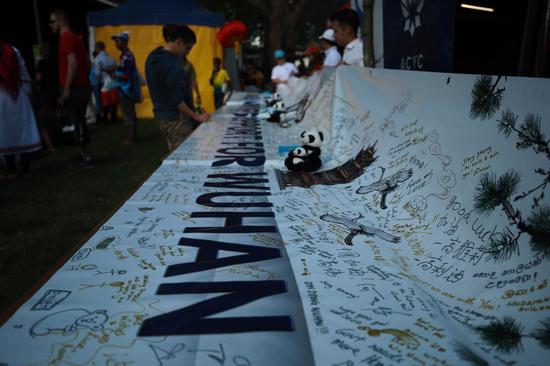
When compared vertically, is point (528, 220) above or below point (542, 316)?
above

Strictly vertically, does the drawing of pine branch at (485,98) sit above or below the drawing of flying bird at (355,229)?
above

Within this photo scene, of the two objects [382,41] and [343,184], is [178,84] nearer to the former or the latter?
[382,41]

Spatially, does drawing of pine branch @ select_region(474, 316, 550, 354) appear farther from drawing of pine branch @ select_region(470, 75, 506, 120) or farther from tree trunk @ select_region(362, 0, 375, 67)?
tree trunk @ select_region(362, 0, 375, 67)

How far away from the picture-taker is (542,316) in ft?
3.09

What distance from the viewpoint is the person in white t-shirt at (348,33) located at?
3775 millimetres

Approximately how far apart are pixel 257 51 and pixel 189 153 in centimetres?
2615

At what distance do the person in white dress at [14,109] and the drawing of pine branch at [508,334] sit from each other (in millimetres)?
4647

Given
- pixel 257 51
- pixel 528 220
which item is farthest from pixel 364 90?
pixel 257 51

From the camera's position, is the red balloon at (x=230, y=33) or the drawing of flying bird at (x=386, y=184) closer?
the drawing of flying bird at (x=386, y=184)

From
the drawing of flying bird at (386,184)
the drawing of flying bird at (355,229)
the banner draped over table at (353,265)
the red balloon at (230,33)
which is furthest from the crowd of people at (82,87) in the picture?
the red balloon at (230,33)

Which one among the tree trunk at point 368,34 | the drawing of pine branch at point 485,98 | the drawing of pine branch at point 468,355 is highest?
the tree trunk at point 368,34

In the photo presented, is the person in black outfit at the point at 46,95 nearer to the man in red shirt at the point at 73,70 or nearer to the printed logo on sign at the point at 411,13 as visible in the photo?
the man in red shirt at the point at 73,70

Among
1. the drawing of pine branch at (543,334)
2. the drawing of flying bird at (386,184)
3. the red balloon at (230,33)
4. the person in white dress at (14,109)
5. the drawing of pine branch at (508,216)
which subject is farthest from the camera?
the red balloon at (230,33)

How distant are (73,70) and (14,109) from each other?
2.32 ft
